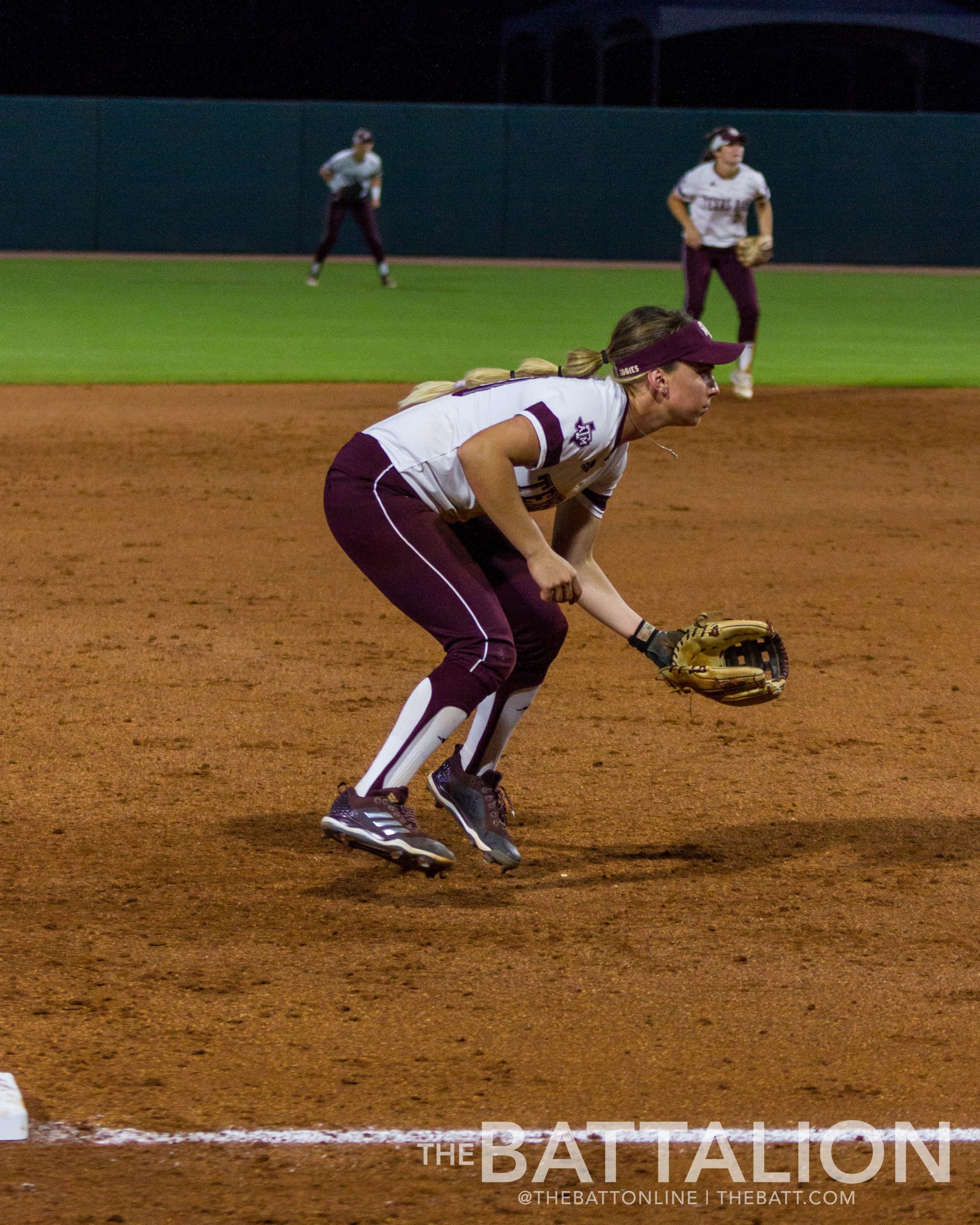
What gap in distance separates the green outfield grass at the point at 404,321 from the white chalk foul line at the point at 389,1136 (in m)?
11.4

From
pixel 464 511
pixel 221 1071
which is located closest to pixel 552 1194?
pixel 221 1071

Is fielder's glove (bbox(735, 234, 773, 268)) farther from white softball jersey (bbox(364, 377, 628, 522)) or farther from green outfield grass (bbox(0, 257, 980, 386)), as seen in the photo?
white softball jersey (bbox(364, 377, 628, 522))

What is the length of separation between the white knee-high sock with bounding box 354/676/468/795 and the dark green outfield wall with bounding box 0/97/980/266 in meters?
24.9

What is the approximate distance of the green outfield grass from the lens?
15.0m

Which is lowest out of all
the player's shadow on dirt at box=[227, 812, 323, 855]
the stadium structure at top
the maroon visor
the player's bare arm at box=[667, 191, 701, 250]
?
the player's shadow on dirt at box=[227, 812, 323, 855]

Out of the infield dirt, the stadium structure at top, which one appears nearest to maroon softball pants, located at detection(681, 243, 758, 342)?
the infield dirt

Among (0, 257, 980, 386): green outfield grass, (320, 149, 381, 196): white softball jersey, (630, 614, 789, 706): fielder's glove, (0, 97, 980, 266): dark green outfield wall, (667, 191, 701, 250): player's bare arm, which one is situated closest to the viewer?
(630, 614, 789, 706): fielder's glove

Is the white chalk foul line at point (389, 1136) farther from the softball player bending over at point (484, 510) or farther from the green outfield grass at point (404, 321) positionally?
the green outfield grass at point (404, 321)

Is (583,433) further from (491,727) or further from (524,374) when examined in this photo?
(491,727)

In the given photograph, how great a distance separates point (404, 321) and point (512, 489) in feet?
50.5

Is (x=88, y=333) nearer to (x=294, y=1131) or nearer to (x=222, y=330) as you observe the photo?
(x=222, y=330)

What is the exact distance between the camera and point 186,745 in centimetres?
561

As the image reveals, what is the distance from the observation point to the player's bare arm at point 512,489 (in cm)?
398

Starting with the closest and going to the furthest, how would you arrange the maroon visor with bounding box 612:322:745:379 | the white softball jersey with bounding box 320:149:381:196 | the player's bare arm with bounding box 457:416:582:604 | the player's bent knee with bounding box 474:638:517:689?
the player's bare arm with bounding box 457:416:582:604
the maroon visor with bounding box 612:322:745:379
the player's bent knee with bounding box 474:638:517:689
the white softball jersey with bounding box 320:149:381:196
